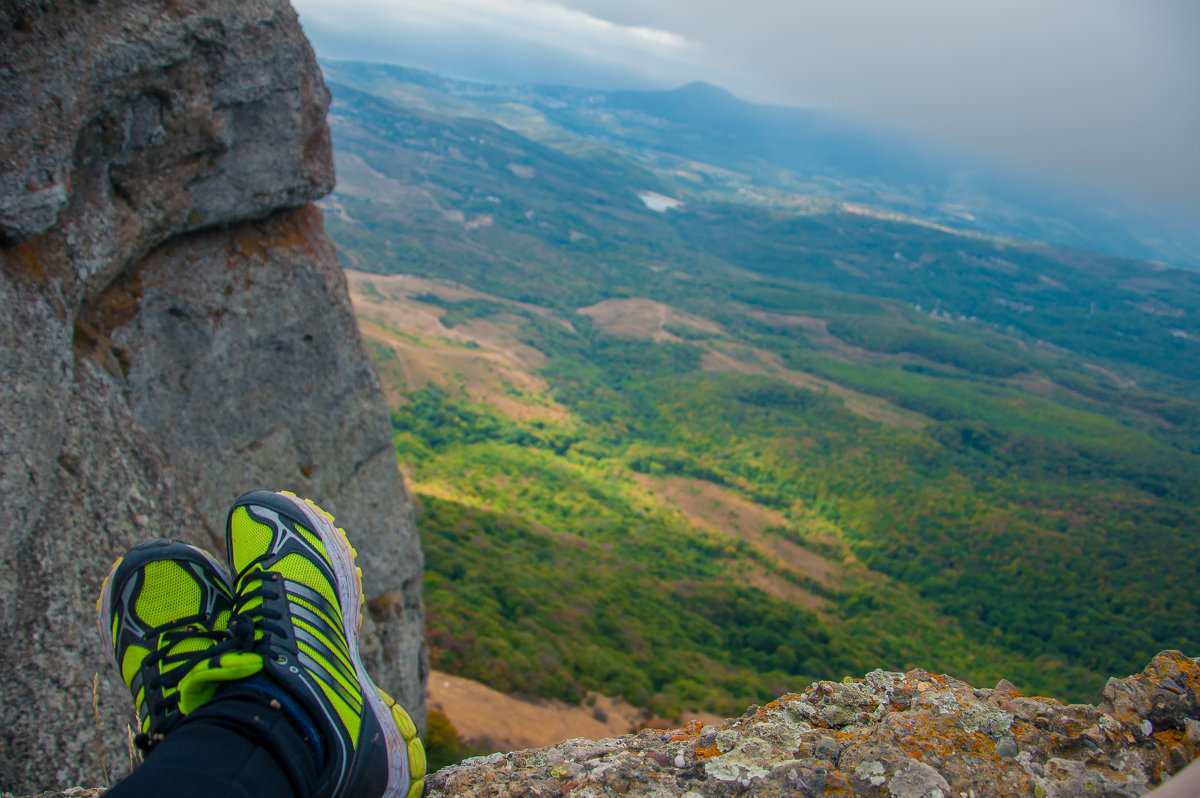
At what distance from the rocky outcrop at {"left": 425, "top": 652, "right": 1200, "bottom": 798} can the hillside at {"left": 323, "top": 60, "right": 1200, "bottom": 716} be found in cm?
2084

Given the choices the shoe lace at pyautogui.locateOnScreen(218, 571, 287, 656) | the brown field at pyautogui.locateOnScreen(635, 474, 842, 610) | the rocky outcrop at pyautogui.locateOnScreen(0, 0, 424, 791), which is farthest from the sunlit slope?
the shoe lace at pyautogui.locateOnScreen(218, 571, 287, 656)

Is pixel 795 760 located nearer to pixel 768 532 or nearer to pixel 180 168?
pixel 180 168

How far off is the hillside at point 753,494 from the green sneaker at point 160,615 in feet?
67.2

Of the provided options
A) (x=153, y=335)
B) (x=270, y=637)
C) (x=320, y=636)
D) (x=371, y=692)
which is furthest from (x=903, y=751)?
(x=153, y=335)

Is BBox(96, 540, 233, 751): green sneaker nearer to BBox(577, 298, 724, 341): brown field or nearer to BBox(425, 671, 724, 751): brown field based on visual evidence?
BBox(425, 671, 724, 751): brown field

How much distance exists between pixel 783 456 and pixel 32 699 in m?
99.2

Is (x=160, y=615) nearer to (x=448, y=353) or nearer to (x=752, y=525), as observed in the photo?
(x=752, y=525)

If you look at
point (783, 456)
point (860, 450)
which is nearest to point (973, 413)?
point (860, 450)

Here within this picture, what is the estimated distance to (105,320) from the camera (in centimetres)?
835

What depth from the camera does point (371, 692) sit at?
385 cm

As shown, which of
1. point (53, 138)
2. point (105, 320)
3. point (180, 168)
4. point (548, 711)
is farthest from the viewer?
point (548, 711)

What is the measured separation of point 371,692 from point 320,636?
490mm

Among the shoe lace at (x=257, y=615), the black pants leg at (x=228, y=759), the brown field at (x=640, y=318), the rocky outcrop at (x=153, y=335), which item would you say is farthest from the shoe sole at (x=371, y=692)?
the brown field at (x=640, y=318)

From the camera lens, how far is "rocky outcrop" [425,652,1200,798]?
10.4 ft
